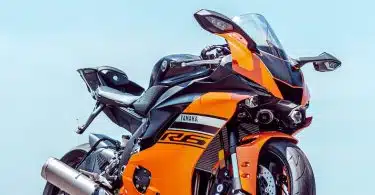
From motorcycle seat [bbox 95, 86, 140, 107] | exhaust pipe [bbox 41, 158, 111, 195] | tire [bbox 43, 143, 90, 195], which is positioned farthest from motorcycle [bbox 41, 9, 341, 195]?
tire [bbox 43, 143, 90, 195]

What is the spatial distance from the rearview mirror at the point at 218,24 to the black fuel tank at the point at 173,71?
0.51 m

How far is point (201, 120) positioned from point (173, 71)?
700mm

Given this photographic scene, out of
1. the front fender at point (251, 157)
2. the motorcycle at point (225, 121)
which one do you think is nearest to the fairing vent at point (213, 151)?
the motorcycle at point (225, 121)

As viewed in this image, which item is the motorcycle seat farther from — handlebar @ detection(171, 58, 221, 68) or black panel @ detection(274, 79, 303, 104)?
black panel @ detection(274, 79, 303, 104)

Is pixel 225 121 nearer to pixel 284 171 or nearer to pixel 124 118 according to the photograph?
pixel 284 171

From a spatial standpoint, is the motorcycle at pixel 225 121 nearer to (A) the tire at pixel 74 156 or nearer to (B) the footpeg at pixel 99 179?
(B) the footpeg at pixel 99 179

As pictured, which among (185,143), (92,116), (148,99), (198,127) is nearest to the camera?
(198,127)

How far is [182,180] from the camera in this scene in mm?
7523

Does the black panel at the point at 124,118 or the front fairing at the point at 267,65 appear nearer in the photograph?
the front fairing at the point at 267,65

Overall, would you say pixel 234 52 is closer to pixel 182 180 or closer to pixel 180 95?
pixel 180 95

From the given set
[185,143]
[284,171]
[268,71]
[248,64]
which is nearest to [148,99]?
[185,143]

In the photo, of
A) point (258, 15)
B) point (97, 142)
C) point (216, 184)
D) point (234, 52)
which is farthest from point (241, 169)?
point (97, 142)

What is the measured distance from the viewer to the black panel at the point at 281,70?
283 inches

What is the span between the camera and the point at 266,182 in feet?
23.2
